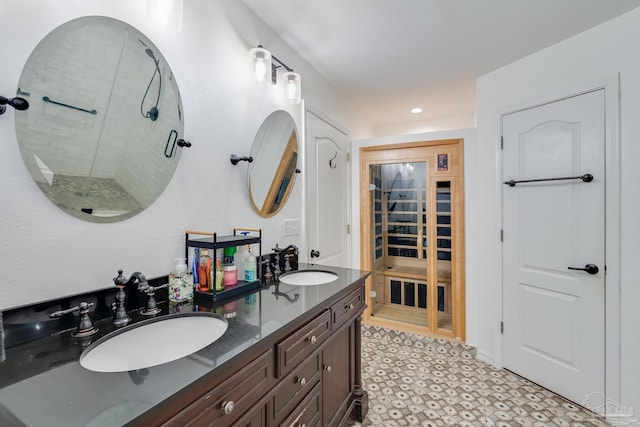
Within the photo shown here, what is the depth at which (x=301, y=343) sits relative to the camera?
43.5 inches

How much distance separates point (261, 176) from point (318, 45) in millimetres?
1107

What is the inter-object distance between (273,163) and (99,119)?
3.25 feet

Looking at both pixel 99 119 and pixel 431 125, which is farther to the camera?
pixel 431 125

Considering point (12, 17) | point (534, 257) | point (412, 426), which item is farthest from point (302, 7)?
point (412, 426)

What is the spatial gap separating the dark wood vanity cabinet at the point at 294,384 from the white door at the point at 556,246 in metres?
1.39

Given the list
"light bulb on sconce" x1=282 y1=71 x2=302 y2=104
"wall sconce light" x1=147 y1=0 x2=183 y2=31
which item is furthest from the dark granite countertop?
"light bulb on sconce" x1=282 y1=71 x2=302 y2=104

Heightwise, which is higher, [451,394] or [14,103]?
[14,103]

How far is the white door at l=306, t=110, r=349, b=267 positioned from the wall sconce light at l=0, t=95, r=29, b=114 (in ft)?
5.55

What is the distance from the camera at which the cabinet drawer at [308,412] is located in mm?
1094

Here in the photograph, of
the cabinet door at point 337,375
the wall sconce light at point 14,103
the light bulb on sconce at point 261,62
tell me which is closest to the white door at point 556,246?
the cabinet door at point 337,375

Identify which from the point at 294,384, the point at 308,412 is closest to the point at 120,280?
the point at 294,384

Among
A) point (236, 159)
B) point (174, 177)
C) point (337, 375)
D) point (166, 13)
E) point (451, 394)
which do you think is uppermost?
point (166, 13)

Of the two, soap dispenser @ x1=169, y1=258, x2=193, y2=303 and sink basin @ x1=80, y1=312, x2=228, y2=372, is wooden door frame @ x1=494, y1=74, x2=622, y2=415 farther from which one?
soap dispenser @ x1=169, y1=258, x2=193, y2=303

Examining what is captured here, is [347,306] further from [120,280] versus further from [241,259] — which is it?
[120,280]
